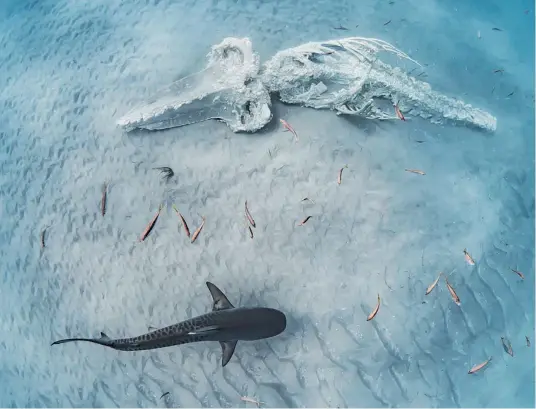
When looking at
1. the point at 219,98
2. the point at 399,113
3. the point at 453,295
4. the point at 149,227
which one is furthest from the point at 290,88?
the point at 453,295

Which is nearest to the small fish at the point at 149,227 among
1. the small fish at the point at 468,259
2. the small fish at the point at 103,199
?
the small fish at the point at 103,199

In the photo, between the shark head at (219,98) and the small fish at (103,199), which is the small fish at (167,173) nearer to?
the shark head at (219,98)

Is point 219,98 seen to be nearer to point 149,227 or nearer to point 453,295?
point 149,227

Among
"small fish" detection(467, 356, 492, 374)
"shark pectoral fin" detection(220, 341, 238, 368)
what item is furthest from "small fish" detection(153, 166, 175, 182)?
"small fish" detection(467, 356, 492, 374)

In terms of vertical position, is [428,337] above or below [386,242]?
below

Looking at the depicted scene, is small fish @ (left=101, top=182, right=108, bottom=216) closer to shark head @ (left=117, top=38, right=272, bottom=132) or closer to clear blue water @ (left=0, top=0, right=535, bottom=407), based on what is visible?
clear blue water @ (left=0, top=0, right=535, bottom=407)

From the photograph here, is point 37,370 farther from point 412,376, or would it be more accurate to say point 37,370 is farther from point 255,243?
point 412,376


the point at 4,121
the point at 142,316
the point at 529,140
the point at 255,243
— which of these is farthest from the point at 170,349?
the point at 529,140

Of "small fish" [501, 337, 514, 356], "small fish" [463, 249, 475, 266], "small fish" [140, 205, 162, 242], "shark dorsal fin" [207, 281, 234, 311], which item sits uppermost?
"small fish" [140, 205, 162, 242]
